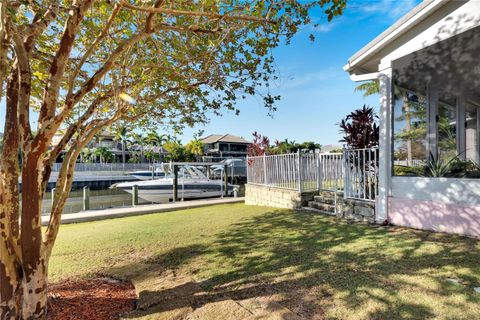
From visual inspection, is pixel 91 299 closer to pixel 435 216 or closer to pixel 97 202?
pixel 435 216

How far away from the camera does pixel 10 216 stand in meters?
2.83

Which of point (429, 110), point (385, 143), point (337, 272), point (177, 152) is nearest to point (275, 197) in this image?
point (385, 143)

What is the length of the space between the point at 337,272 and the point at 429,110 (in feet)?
17.5

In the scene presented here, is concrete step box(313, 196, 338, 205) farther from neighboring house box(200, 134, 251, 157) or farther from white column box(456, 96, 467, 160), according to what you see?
neighboring house box(200, 134, 251, 157)

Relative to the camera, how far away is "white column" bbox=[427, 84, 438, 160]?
264 inches

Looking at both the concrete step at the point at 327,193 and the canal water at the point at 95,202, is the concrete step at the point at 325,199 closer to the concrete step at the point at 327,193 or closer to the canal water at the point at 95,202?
the concrete step at the point at 327,193

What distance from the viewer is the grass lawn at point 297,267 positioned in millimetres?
2953

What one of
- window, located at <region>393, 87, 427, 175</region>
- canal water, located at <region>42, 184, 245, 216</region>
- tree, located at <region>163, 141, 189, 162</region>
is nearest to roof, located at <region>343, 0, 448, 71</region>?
window, located at <region>393, 87, 427, 175</region>

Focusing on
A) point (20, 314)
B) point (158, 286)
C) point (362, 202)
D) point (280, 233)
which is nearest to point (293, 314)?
point (158, 286)

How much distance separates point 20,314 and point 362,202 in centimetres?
656

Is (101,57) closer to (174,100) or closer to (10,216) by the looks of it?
(174,100)

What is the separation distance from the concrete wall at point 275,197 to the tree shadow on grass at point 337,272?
10.1 ft

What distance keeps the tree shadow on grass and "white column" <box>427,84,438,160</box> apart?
2.48 meters

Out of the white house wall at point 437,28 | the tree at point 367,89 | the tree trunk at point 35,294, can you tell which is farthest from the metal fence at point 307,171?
the tree at point 367,89
